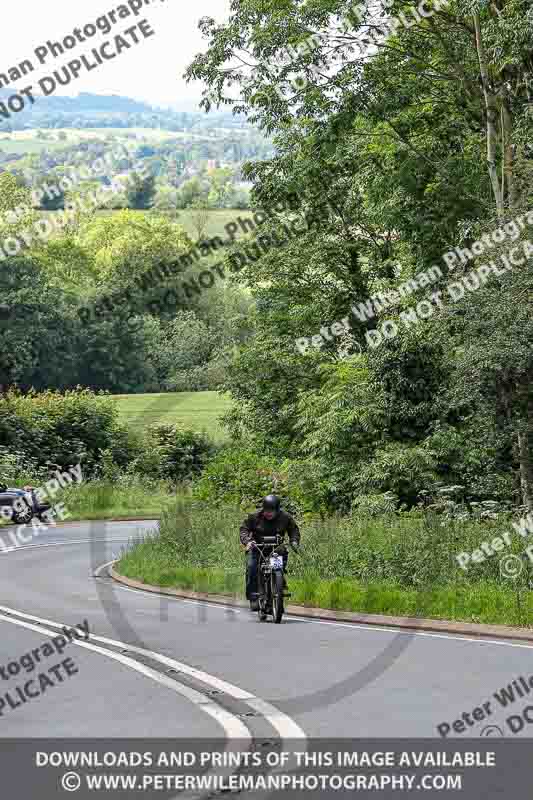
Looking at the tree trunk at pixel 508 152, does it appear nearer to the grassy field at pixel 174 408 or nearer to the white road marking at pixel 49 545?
the white road marking at pixel 49 545

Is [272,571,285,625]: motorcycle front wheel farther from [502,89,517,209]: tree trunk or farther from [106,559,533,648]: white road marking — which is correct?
[502,89,517,209]: tree trunk

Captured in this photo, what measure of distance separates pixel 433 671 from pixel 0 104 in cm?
4585

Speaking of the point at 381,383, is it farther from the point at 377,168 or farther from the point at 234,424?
the point at 234,424

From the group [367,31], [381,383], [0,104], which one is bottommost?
[381,383]

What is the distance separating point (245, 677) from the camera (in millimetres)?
12422

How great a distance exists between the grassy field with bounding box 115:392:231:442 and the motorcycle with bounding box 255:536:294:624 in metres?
62.5

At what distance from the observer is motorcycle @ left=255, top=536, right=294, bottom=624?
18.0m

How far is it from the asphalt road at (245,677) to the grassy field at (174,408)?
64.0 metres

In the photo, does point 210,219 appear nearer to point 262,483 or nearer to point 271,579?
point 262,483

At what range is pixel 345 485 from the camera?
3325cm

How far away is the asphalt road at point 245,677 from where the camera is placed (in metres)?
9.60

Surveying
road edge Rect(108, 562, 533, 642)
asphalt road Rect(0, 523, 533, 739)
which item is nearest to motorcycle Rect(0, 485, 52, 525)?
road edge Rect(108, 562, 533, 642)

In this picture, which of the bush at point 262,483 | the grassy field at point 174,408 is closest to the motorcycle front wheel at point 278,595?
the bush at point 262,483

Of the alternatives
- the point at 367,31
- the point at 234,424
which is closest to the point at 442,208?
the point at 367,31
